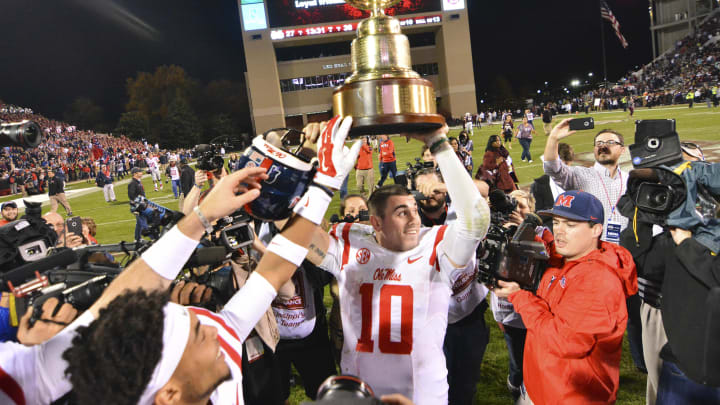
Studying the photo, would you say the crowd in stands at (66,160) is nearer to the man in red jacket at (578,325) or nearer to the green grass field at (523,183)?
the green grass field at (523,183)

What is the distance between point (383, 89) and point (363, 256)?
3.18 ft

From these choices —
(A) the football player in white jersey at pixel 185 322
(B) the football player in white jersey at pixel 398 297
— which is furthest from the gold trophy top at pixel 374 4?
(B) the football player in white jersey at pixel 398 297

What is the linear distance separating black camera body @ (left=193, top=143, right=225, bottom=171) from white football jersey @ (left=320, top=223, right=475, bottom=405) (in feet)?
7.45

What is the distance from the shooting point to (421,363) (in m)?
2.09

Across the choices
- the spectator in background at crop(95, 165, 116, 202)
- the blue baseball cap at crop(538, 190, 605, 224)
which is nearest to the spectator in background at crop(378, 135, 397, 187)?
the blue baseball cap at crop(538, 190, 605, 224)

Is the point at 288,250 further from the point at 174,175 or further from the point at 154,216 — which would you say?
the point at 174,175

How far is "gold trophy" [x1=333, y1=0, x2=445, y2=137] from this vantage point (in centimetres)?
162

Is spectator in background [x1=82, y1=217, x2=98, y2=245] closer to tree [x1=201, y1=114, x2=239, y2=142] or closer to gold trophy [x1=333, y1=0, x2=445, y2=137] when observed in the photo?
gold trophy [x1=333, y1=0, x2=445, y2=137]

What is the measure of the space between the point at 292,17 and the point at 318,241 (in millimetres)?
50446

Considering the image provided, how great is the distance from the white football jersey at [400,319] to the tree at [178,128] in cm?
6358

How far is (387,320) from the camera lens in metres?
2.13

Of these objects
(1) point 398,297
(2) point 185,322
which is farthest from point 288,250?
(1) point 398,297

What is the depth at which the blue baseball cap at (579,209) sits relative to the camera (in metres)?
2.36

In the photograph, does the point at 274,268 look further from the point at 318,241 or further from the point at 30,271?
the point at 30,271
